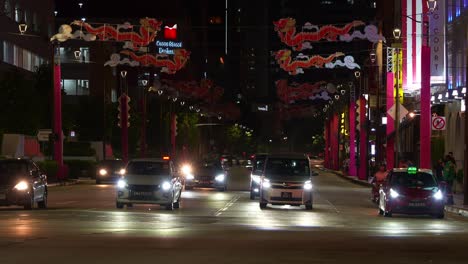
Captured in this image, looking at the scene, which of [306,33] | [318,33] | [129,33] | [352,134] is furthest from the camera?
[352,134]

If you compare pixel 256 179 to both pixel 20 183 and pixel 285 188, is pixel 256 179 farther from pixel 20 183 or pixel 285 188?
pixel 20 183

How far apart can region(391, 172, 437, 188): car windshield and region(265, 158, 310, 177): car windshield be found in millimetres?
4569

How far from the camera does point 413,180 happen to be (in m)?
32.5

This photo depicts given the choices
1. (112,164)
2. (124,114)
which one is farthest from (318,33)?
(124,114)

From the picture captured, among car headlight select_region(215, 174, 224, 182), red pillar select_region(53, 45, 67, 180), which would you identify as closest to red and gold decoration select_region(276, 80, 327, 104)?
red pillar select_region(53, 45, 67, 180)

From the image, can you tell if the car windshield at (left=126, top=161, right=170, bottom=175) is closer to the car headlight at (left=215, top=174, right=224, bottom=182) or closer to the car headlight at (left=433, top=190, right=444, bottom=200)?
the car headlight at (left=433, top=190, right=444, bottom=200)

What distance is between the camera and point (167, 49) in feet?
509

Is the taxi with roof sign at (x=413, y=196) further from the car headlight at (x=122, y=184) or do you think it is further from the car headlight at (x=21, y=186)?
the car headlight at (x=21, y=186)

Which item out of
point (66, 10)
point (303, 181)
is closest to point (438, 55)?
point (303, 181)

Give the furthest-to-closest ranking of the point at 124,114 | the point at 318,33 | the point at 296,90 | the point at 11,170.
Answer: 1. the point at 296,90
2. the point at 124,114
3. the point at 318,33
4. the point at 11,170

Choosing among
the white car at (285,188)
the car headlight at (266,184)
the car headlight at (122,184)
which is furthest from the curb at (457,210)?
the car headlight at (122,184)

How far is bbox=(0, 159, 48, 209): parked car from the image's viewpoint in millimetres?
31578

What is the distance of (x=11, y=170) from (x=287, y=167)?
34.5 feet

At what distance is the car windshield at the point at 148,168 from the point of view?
112ft
